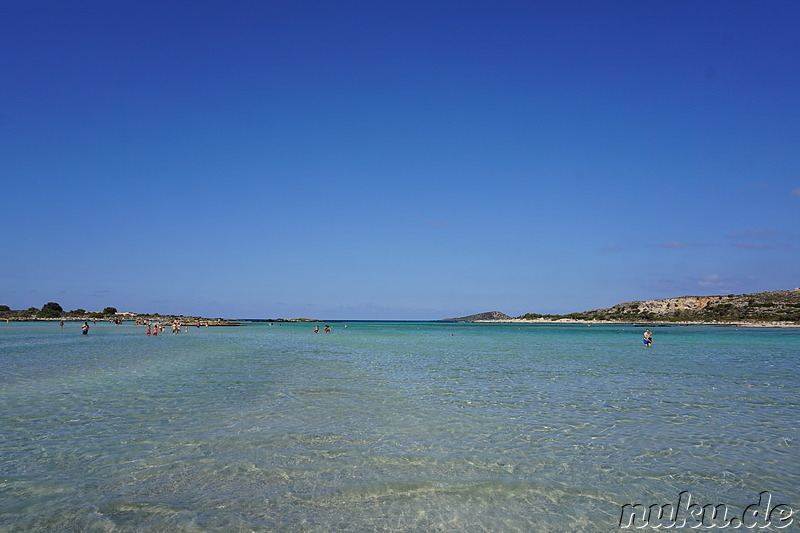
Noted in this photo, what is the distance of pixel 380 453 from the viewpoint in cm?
1138

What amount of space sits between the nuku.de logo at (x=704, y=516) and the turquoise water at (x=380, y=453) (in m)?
0.23

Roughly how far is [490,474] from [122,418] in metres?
11.5

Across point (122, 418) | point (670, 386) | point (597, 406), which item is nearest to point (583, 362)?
point (670, 386)

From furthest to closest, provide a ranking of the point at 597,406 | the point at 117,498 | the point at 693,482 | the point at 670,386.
A: the point at 670,386 → the point at 597,406 → the point at 693,482 → the point at 117,498

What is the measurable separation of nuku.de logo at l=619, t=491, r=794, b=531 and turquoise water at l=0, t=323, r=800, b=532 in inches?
8.9

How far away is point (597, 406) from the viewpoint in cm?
1725

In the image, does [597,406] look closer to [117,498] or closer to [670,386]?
[670,386]

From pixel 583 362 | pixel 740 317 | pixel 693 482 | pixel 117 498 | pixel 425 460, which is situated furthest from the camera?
pixel 740 317

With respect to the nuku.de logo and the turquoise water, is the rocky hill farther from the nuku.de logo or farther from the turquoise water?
the nuku.de logo

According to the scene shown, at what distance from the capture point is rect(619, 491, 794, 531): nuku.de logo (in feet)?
25.4

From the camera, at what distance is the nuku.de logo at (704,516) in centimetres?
775

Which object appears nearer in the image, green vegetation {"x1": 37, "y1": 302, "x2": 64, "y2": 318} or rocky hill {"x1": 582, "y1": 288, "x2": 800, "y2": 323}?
rocky hill {"x1": 582, "y1": 288, "x2": 800, "y2": 323}

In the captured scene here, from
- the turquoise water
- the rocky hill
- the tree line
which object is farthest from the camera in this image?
the tree line

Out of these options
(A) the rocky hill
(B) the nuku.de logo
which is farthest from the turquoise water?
(A) the rocky hill
